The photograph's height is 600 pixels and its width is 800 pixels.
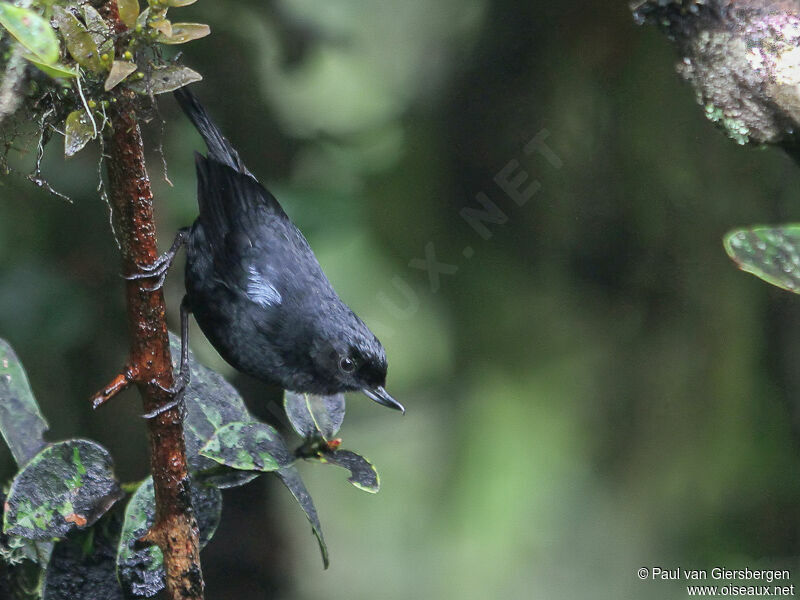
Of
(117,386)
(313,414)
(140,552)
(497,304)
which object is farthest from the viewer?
(497,304)

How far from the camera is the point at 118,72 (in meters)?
1.04

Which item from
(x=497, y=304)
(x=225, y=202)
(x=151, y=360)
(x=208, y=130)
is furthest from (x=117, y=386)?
(x=497, y=304)

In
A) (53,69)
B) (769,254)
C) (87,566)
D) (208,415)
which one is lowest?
(87,566)

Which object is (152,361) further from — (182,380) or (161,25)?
(161,25)

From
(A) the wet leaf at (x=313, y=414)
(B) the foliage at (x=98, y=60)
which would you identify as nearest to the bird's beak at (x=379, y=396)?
(A) the wet leaf at (x=313, y=414)

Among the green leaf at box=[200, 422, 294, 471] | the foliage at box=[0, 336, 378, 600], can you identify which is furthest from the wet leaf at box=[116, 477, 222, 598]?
the green leaf at box=[200, 422, 294, 471]

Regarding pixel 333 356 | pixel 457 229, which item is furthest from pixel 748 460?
pixel 333 356

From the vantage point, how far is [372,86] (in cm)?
223

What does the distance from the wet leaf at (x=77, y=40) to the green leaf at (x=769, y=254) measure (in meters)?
0.88

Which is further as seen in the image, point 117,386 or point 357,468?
point 357,468

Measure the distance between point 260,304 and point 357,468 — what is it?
1.58ft

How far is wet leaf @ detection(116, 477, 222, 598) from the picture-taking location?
1.29 m

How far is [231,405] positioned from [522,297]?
112 cm

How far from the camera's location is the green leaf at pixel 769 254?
3.55 feet
